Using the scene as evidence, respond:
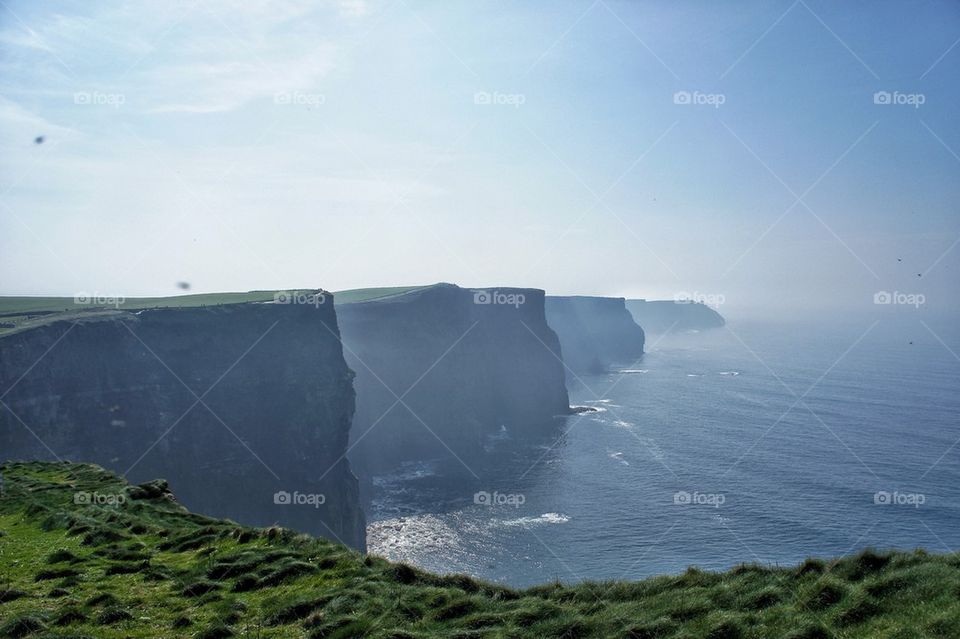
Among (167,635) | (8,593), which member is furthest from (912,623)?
(8,593)

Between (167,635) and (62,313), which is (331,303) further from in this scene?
(167,635)

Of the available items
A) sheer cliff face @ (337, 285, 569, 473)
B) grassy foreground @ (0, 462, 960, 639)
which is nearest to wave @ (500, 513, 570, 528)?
sheer cliff face @ (337, 285, 569, 473)
